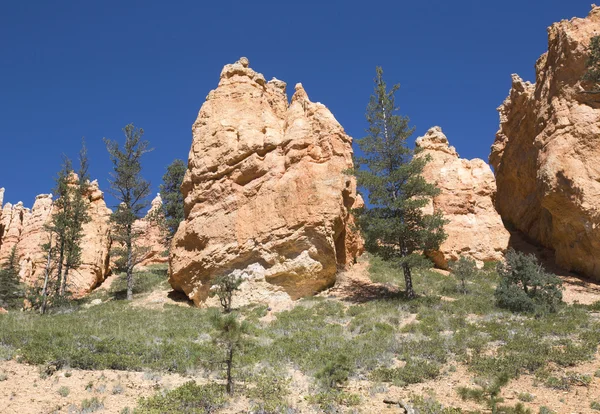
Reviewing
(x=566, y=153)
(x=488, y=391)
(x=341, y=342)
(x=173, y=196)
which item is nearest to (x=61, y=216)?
(x=173, y=196)

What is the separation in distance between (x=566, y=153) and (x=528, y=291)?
10.7m

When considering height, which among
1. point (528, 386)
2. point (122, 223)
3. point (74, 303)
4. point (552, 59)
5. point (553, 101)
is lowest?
point (528, 386)

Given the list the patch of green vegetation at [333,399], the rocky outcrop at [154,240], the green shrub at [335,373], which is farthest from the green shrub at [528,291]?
the rocky outcrop at [154,240]

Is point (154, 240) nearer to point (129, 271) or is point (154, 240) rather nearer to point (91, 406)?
point (129, 271)

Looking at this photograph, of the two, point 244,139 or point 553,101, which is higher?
point 553,101

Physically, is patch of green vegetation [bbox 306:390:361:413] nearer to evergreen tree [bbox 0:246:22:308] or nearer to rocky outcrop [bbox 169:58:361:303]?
rocky outcrop [bbox 169:58:361:303]

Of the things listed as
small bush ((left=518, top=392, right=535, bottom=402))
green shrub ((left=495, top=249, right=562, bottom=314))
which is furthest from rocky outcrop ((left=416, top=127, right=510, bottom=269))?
small bush ((left=518, top=392, right=535, bottom=402))

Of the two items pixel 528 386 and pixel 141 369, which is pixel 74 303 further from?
pixel 528 386

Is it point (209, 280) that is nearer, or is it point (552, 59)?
point (209, 280)

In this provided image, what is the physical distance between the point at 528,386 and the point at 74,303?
80.9ft

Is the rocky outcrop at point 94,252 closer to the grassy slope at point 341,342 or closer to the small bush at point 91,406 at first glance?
the grassy slope at point 341,342

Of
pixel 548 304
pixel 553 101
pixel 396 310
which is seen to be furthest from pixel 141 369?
pixel 553 101

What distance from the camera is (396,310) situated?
→ 18.5m

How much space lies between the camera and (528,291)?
18953mm
